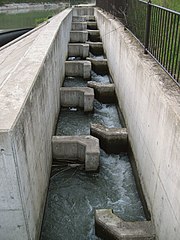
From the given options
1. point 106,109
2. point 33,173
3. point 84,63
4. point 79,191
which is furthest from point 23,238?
point 84,63

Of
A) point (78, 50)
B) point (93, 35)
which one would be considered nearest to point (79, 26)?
point (93, 35)

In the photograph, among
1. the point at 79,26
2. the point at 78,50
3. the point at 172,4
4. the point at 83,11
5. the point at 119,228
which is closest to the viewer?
the point at 119,228

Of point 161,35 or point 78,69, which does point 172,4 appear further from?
point 78,69

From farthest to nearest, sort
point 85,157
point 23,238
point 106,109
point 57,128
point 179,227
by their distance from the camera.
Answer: point 106,109
point 57,128
point 85,157
point 23,238
point 179,227

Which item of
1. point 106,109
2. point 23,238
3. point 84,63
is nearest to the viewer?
point 23,238

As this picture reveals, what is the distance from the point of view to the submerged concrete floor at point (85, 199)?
15.3ft

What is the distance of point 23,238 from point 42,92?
250 cm

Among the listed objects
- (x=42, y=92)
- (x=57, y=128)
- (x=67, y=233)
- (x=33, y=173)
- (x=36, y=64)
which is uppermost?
(x=36, y=64)

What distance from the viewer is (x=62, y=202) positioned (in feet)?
17.1

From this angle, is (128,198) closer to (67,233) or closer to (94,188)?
(94,188)

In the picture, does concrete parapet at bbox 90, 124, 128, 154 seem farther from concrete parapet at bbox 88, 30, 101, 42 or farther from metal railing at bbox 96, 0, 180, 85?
concrete parapet at bbox 88, 30, 101, 42

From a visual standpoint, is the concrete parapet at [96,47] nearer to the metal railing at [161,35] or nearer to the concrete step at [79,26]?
the concrete step at [79,26]

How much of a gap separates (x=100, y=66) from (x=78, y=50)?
88.2 inches

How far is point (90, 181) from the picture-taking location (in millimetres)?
5754
